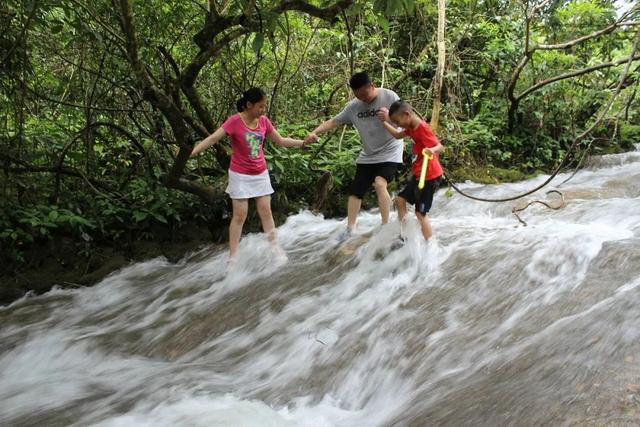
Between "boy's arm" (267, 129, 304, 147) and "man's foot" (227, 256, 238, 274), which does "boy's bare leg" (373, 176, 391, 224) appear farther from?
"man's foot" (227, 256, 238, 274)

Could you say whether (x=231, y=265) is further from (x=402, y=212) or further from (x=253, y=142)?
(x=402, y=212)

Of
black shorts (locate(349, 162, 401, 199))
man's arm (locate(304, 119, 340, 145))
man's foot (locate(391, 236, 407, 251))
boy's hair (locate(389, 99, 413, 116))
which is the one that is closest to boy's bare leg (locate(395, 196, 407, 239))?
man's foot (locate(391, 236, 407, 251))

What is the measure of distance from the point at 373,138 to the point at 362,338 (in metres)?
2.17

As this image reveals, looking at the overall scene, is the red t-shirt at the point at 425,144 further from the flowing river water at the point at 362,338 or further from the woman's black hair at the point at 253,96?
the woman's black hair at the point at 253,96

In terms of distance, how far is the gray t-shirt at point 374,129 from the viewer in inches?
195

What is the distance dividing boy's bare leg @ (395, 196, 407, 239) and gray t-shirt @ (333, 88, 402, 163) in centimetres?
56

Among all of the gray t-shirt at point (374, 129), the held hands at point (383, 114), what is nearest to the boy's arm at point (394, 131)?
the held hands at point (383, 114)

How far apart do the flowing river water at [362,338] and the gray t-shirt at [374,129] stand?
712mm

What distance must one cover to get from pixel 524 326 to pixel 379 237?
6.62 feet

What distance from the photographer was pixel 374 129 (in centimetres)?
502

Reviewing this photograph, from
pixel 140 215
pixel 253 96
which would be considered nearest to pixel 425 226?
pixel 253 96

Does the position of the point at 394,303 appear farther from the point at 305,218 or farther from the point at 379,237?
the point at 305,218

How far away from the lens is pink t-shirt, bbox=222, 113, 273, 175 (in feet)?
16.1

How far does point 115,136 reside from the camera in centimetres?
727
